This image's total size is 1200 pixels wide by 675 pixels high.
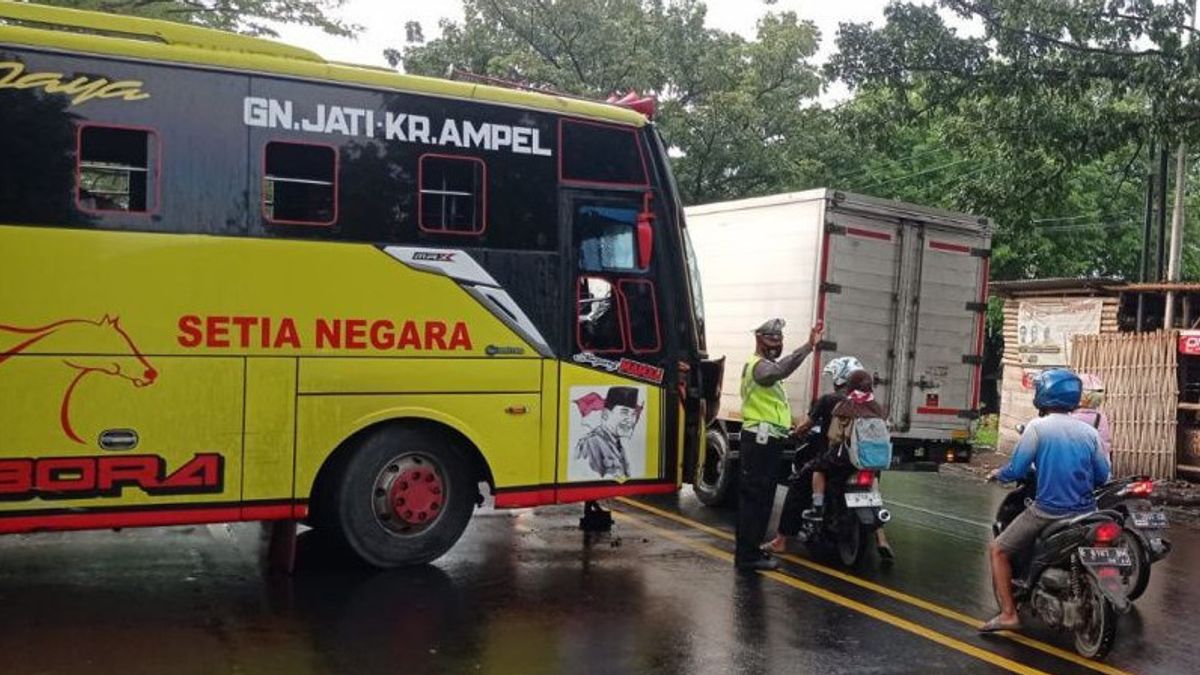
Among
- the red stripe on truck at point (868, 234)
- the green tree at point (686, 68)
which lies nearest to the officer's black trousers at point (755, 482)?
the red stripe on truck at point (868, 234)

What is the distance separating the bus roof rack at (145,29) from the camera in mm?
6230

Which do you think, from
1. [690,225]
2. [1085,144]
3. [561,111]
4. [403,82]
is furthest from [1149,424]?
[403,82]

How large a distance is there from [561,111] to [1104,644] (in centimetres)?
465

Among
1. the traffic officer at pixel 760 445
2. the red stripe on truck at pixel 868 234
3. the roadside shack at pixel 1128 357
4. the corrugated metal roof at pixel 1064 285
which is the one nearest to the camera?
the traffic officer at pixel 760 445

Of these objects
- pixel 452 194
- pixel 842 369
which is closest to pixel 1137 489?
pixel 842 369

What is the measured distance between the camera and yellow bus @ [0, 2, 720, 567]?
620cm

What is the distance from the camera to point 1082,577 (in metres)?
6.07

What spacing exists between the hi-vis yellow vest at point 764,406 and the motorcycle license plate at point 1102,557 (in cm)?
228

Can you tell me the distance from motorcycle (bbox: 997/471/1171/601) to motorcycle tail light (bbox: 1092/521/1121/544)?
979 mm

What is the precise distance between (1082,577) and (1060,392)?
1.01 metres

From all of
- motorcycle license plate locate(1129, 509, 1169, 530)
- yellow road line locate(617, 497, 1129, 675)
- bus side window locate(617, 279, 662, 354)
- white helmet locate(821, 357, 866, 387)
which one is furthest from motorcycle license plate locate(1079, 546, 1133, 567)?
bus side window locate(617, 279, 662, 354)

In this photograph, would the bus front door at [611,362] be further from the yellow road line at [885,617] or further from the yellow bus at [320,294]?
the yellow road line at [885,617]

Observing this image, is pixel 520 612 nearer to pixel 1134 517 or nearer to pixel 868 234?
pixel 1134 517

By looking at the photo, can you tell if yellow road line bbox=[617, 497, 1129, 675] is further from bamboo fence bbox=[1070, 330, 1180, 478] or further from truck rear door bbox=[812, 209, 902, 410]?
bamboo fence bbox=[1070, 330, 1180, 478]
